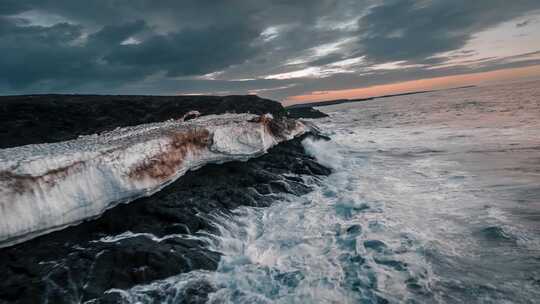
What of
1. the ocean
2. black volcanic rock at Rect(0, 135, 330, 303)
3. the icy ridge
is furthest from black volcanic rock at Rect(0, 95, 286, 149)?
the ocean

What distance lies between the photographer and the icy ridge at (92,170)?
5.88 metres

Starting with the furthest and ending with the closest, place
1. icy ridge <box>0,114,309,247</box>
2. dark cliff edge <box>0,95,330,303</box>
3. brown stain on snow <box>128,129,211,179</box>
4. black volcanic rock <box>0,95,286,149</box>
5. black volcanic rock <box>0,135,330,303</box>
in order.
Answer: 1. black volcanic rock <box>0,95,286,149</box>
2. brown stain on snow <box>128,129,211,179</box>
3. icy ridge <box>0,114,309,247</box>
4. dark cliff edge <box>0,95,330,303</box>
5. black volcanic rock <box>0,135,330,303</box>

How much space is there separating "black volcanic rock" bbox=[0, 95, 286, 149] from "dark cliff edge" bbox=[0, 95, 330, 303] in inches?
1.2

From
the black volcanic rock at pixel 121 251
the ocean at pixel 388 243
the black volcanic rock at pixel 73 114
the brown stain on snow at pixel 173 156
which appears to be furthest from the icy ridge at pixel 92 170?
the ocean at pixel 388 243

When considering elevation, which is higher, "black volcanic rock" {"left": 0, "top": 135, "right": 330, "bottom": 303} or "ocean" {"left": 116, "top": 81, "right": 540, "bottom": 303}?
"black volcanic rock" {"left": 0, "top": 135, "right": 330, "bottom": 303}

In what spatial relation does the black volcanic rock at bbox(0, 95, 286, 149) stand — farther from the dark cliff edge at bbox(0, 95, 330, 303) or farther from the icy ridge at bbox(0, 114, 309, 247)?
the icy ridge at bbox(0, 114, 309, 247)

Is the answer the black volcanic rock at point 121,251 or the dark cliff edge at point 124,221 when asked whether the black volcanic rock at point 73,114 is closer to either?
the dark cliff edge at point 124,221

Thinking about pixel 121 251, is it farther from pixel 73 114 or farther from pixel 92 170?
pixel 73 114

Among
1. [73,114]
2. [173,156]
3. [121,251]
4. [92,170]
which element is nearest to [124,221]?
[121,251]

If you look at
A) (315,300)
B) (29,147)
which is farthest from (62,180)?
(315,300)

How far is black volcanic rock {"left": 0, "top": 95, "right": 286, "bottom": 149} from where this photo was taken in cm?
966

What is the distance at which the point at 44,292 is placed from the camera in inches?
181

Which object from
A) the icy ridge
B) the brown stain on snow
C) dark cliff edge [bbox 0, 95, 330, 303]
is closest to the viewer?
dark cliff edge [bbox 0, 95, 330, 303]

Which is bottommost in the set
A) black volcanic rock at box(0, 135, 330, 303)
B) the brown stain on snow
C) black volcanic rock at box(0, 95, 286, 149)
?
black volcanic rock at box(0, 135, 330, 303)
